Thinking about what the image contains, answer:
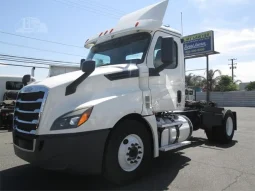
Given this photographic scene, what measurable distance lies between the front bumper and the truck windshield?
1.84m

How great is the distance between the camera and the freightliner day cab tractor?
3844mm

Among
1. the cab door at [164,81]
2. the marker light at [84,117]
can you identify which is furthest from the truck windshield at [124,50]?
the marker light at [84,117]

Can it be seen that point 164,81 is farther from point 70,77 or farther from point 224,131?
point 224,131

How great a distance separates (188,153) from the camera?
22.5ft

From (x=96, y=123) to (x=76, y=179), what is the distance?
1365 mm

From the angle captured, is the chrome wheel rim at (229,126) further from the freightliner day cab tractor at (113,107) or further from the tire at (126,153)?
the tire at (126,153)

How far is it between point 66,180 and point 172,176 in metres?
1.94

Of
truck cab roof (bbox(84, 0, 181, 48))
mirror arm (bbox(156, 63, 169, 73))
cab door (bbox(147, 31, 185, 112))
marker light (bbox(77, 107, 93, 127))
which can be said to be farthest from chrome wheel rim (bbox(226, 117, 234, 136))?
marker light (bbox(77, 107, 93, 127))

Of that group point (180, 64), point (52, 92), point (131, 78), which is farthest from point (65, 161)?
point (180, 64)

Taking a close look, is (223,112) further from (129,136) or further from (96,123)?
(96,123)

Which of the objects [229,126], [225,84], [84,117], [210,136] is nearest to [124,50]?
[84,117]

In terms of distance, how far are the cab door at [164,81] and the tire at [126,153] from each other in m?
0.82

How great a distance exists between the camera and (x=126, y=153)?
4426mm

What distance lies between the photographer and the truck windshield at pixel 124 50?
5258mm
